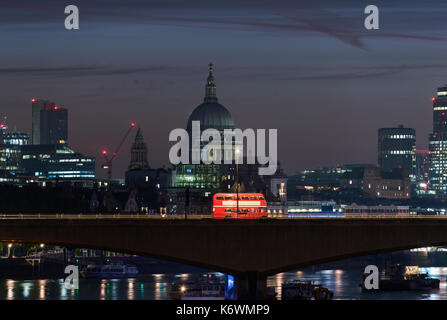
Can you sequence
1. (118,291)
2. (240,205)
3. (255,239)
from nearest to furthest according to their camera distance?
(255,239) → (240,205) → (118,291)

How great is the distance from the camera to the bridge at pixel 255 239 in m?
123

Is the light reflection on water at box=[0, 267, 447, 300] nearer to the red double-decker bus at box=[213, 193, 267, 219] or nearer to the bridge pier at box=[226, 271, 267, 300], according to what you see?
the red double-decker bus at box=[213, 193, 267, 219]

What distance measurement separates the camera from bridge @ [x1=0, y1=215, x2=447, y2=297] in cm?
12294

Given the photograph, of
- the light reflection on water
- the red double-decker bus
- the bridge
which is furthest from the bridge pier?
the light reflection on water

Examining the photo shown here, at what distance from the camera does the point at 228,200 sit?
168 meters

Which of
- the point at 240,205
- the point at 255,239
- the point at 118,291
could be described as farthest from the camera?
the point at 118,291

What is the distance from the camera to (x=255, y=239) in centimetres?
12538

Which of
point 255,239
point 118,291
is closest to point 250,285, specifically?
point 255,239

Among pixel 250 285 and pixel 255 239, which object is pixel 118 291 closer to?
pixel 250 285

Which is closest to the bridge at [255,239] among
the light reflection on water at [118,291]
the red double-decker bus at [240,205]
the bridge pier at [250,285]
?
the bridge pier at [250,285]

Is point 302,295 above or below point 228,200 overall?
below
